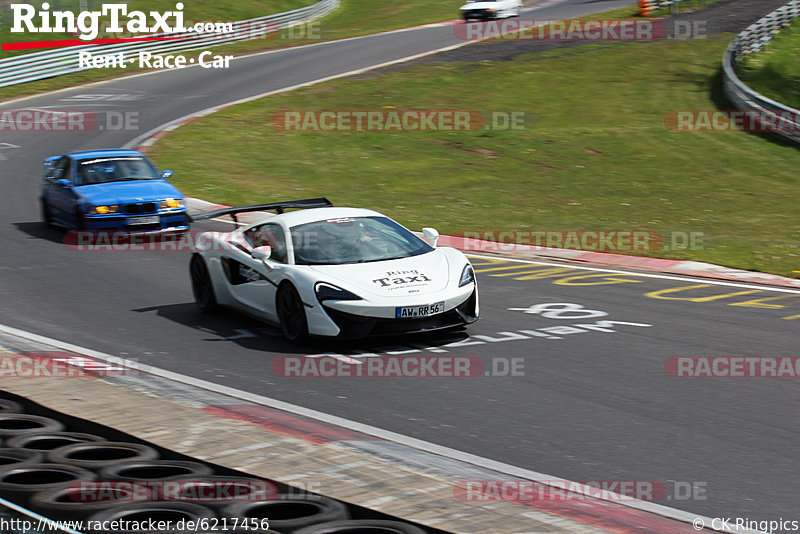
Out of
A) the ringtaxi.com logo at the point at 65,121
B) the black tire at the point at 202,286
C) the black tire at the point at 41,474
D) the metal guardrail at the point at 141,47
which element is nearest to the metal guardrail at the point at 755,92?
the ringtaxi.com logo at the point at 65,121

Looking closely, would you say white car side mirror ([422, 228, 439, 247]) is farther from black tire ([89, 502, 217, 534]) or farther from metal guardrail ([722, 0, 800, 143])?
metal guardrail ([722, 0, 800, 143])

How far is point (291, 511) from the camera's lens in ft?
17.6

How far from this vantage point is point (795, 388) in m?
8.65

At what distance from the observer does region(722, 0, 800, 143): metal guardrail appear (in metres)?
28.6

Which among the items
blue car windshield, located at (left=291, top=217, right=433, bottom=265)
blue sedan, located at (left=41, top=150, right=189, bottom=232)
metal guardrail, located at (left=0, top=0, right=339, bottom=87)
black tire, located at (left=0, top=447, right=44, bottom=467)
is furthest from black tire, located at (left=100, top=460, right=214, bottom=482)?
metal guardrail, located at (left=0, top=0, right=339, bottom=87)

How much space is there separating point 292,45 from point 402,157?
23566 mm

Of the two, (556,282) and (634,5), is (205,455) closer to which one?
(556,282)

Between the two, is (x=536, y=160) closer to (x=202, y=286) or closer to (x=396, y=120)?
(x=396, y=120)

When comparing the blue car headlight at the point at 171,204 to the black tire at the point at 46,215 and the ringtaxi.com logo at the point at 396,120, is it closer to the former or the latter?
the black tire at the point at 46,215

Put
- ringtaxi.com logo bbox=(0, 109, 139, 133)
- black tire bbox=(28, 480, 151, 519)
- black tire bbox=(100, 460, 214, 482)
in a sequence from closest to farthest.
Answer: black tire bbox=(28, 480, 151, 519), black tire bbox=(100, 460, 214, 482), ringtaxi.com logo bbox=(0, 109, 139, 133)

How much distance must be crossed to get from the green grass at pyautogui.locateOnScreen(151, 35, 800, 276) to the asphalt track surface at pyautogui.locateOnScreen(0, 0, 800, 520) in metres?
3.84

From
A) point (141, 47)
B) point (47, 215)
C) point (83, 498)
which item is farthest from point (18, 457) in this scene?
point (141, 47)

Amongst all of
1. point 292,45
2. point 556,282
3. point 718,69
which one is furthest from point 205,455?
point 292,45

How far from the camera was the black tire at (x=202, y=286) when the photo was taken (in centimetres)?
1199
